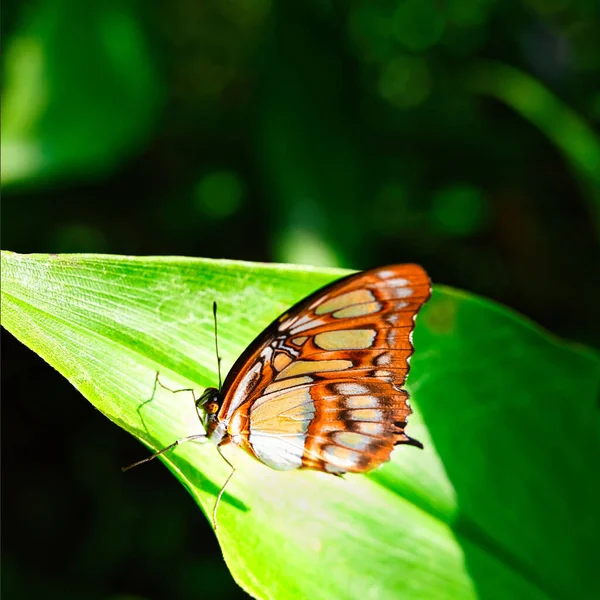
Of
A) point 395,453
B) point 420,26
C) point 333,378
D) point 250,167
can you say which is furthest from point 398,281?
point 420,26

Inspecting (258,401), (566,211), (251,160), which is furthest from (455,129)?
(258,401)

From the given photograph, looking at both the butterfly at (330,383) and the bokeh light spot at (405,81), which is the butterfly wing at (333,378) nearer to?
the butterfly at (330,383)

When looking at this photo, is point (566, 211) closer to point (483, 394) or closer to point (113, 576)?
point (483, 394)

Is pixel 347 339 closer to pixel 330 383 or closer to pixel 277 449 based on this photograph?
pixel 330 383

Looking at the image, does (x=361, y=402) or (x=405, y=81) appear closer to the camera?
(x=361, y=402)

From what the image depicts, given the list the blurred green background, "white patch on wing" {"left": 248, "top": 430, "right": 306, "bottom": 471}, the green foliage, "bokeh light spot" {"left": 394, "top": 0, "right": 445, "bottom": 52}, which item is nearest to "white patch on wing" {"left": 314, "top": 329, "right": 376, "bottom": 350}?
"white patch on wing" {"left": 248, "top": 430, "right": 306, "bottom": 471}

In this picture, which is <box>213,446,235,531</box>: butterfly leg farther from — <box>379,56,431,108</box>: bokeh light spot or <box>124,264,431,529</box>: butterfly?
<box>379,56,431,108</box>: bokeh light spot
